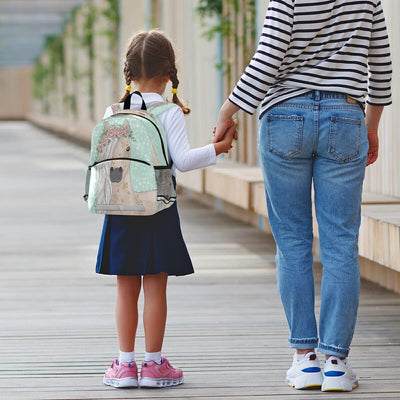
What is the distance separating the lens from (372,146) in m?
3.20

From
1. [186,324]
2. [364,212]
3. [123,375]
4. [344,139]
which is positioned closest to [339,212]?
[344,139]

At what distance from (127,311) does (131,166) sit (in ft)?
1.48

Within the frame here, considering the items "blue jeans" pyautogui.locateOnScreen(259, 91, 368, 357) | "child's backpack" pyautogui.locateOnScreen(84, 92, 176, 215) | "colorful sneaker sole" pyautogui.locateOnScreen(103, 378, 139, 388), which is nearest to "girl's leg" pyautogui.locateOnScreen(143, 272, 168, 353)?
"colorful sneaker sole" pyautogui.locateOnScreen(103, 378, 139, 388)

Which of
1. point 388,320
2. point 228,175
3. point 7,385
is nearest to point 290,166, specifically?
point 7,385

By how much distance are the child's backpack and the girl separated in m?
0.06

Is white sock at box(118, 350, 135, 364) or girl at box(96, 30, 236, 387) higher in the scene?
girl at box(96, 30, 236, 387)

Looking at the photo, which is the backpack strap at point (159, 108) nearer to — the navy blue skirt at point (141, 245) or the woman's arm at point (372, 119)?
the navy blue skirt at point (141, 245)

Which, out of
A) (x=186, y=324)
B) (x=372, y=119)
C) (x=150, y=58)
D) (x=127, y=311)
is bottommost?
(x=186, y=324)

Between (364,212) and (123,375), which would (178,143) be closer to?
(123,375)

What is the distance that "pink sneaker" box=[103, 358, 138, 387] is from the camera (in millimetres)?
3158

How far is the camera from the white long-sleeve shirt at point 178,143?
3035 millimetres

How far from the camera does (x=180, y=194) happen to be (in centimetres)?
1125

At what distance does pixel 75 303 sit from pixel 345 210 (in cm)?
211

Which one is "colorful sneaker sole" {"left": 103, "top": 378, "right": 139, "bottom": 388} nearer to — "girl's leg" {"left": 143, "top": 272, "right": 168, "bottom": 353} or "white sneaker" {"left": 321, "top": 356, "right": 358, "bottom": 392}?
"girl's leg" {"left": 143, "top": 272, "right": 168, "bottom": 353}
